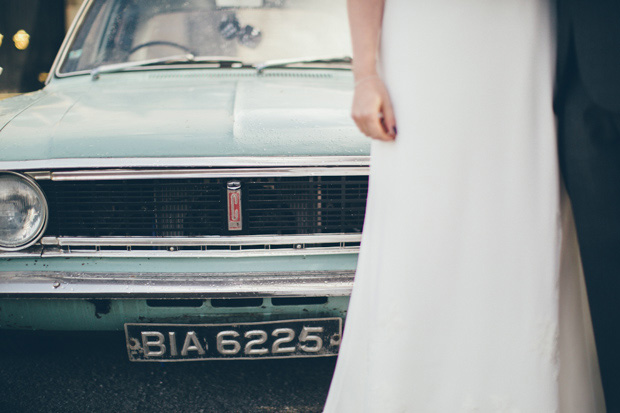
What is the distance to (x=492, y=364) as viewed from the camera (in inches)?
52.1

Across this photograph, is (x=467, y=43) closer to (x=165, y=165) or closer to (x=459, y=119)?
(x=459, y=119)

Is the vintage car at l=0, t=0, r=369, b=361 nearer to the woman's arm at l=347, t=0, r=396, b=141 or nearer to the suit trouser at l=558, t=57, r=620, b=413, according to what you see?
the woman's arm at l=347, t=0, r=396, b=141

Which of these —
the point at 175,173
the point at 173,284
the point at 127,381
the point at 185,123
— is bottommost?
the point at 127,381

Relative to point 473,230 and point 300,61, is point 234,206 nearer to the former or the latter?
point 473,230

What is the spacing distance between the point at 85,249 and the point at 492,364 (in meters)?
1.32

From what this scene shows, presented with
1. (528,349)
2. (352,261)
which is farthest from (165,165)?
(528,349)

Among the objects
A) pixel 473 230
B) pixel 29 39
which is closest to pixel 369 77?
pixel 473 230

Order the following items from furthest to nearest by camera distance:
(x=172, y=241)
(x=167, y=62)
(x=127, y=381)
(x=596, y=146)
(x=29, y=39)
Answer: (x=29, y=39)
(x=167, y=62)
(x=127, y=381)
(x=172, y=241)
(x=596, y=146)

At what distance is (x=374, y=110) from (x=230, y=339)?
37.2 inches

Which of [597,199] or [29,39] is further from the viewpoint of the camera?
[29,39]

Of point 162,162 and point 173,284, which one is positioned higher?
point 162,162

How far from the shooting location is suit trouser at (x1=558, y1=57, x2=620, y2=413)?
3.76 ft

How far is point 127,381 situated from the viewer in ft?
7.34

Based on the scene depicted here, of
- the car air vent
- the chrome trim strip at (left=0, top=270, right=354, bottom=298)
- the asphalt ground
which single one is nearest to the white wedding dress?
the chrome trim strip at (left=0, top=270, right=354, bottom=298)
